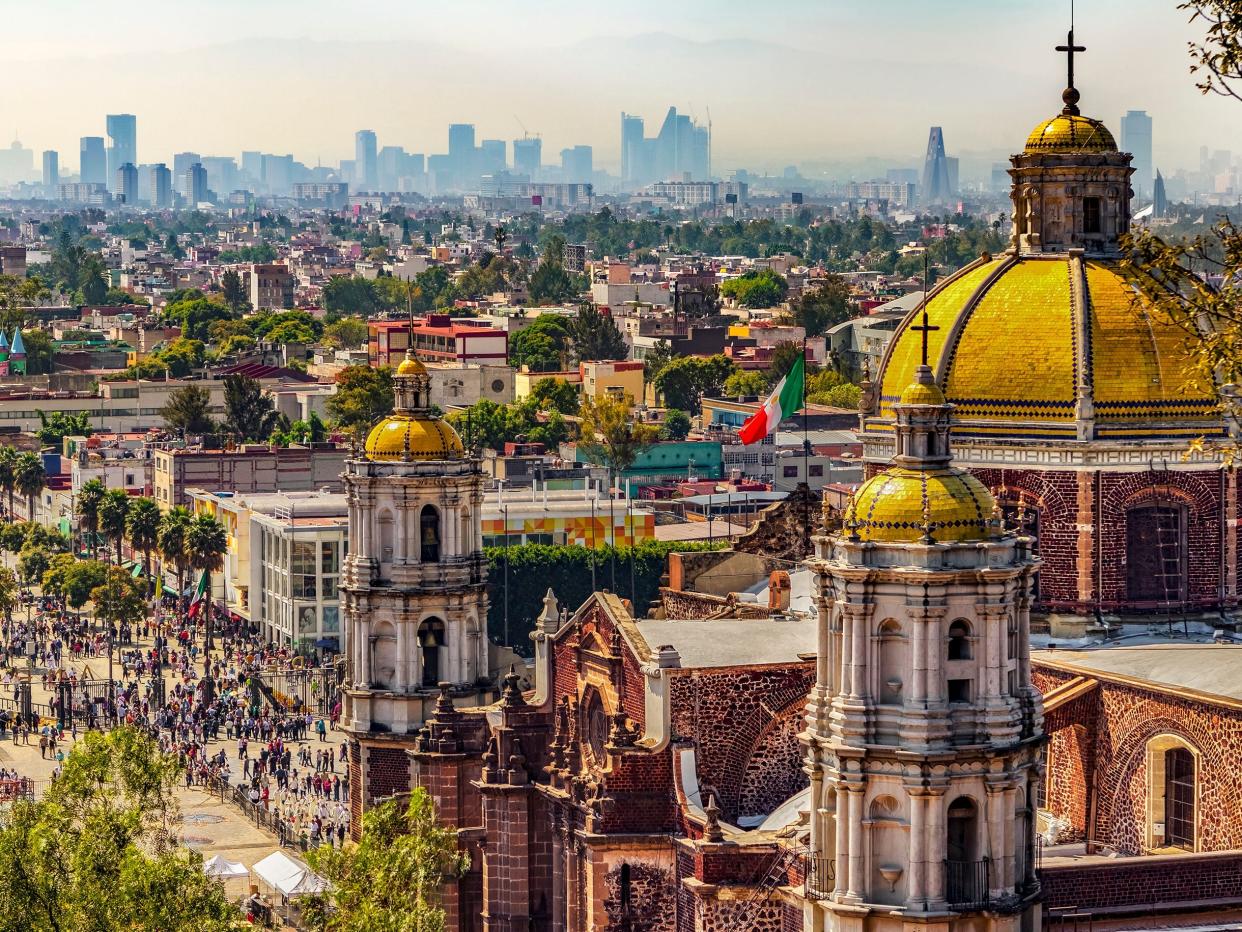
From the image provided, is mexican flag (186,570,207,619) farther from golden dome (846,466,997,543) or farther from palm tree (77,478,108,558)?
golden dome (846,466,997,543)

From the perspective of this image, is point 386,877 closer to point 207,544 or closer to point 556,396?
point 207,544

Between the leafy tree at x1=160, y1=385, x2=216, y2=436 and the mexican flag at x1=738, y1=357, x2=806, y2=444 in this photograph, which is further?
the leafy tree at x1=160, y1=385, x2=216, y2=436

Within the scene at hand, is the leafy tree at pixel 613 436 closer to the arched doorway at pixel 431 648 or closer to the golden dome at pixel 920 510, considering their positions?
the arched doorway at pixel 431 648

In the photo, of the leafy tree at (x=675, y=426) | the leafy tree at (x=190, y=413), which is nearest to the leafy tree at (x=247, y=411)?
the leafy tree at (x=190, y=413)

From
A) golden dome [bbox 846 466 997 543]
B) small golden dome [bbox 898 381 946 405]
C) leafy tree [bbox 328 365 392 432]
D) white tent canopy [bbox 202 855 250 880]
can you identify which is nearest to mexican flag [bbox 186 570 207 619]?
white tent canopy [bbox 202 855 250 880]

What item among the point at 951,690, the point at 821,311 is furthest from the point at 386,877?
the point at 821,311

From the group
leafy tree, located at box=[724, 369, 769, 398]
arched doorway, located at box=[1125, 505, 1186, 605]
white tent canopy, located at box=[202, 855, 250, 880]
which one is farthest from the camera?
leafy tree, located at box=[724, 369, 769, 398]

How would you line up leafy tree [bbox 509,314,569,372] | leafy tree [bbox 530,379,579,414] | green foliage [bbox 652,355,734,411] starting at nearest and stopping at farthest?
leafy tree [bbox 530,379,579,414]
green foliage [bbox 652,355,734,411]
leafy tree [bbox 509,314,569,372]
